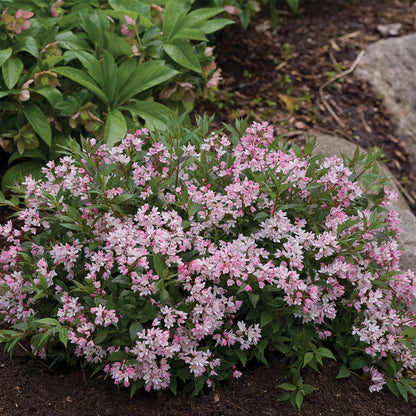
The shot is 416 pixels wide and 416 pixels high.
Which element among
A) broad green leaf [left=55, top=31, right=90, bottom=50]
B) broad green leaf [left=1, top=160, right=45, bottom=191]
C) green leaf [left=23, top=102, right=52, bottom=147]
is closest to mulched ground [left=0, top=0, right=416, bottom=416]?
broad green leaf [left=1, top=160, right=45, bottom=191]

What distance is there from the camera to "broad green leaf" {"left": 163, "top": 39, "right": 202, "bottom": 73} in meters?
3.27

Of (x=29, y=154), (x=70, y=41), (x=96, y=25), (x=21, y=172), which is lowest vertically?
(x=21, y=172)

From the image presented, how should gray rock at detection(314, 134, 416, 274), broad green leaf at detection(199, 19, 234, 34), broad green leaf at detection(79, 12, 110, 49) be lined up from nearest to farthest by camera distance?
gray rock at detection(314, 134, 416, 274) → broad green leaf at detection(79, 12, 110, 49) → broad green leaf at detection(199, 19, 234, 34)

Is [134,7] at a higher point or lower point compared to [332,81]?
higher

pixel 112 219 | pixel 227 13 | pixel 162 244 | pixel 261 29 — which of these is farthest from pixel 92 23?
pixel 261 29

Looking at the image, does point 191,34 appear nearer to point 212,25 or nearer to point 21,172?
point 212,25

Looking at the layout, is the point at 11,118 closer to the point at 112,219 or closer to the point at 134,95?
the point at 134,95

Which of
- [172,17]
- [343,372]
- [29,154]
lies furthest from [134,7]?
[343,372]

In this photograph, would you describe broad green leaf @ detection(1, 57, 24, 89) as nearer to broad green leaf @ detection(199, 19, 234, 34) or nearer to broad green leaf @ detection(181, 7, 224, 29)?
broad green leaf @ detection(181, 7, 224, 29)

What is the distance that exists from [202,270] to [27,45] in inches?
74.2

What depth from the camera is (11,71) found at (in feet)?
9.62

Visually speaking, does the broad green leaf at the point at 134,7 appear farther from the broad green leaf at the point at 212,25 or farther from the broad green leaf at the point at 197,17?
the broad green leaf at the point at 212,25

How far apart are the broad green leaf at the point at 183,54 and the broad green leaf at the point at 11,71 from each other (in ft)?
2.94

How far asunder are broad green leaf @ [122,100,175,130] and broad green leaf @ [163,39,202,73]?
329 mm
